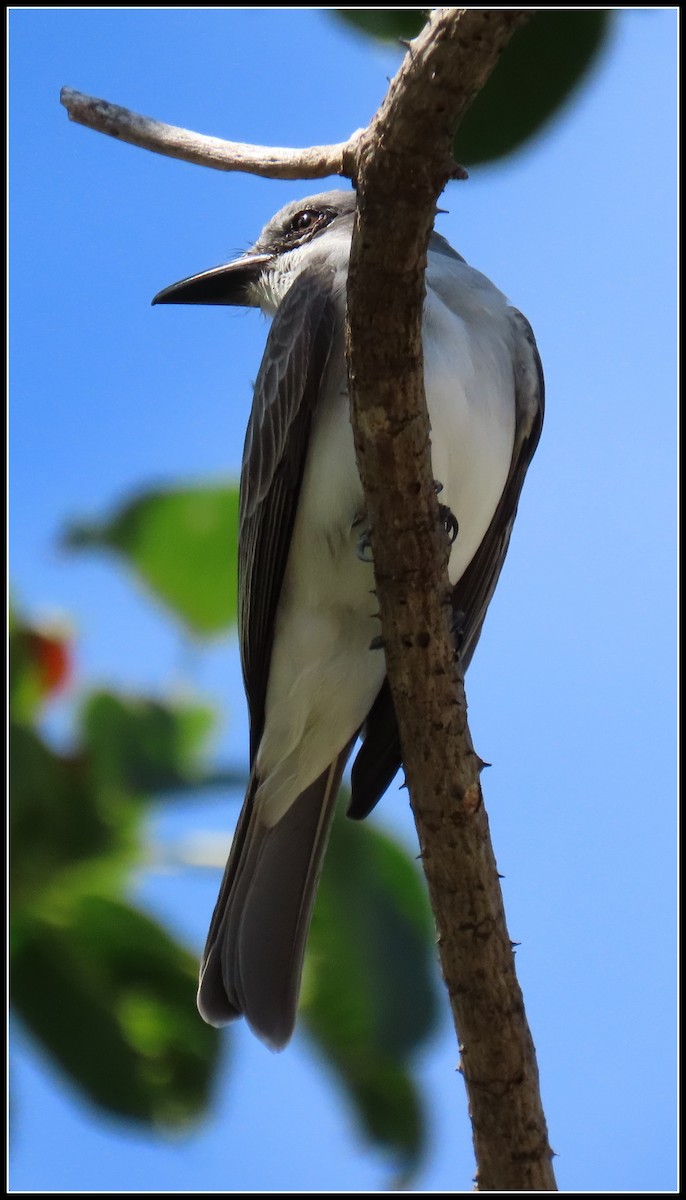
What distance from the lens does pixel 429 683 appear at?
3781mm

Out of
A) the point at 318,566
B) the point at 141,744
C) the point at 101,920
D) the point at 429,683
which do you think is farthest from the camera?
the point at 141,744

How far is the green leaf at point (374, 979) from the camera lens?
5664 millimetres

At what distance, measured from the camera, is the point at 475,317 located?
4.96m

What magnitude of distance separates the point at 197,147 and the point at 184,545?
8.61 feet

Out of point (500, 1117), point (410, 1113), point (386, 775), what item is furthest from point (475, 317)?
point (410, 1113)

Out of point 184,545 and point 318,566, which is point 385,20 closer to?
point 318,566

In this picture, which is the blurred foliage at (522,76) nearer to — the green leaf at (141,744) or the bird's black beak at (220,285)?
the bird's black beak at (220,285)

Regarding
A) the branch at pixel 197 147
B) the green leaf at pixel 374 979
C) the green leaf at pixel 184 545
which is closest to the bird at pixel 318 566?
the branch at pixel 197 147

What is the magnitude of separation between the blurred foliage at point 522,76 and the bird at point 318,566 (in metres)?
0.63

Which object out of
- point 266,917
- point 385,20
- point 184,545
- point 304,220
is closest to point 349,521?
point 266,917

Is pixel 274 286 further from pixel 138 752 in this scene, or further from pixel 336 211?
pixel 138 752

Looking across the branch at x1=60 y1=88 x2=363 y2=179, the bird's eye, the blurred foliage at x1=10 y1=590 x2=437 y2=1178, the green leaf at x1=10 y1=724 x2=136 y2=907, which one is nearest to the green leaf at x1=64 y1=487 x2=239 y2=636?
the blurred foliage at x1=10 y1=590 x2=437 y2=1178

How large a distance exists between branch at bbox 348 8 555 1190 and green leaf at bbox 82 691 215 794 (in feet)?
7.13

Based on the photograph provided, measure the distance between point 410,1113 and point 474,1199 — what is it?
2083mm
